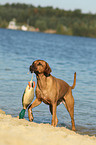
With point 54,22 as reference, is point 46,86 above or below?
above

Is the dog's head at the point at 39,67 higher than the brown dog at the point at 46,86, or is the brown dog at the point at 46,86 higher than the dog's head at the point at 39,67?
the dog's head at the point at 39,67

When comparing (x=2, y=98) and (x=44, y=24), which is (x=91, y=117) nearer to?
(x=2, y=98)

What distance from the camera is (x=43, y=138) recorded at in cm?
499

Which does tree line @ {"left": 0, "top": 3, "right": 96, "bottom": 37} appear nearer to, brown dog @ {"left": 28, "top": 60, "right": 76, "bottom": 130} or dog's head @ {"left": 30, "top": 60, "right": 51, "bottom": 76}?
brown dog @ {"left": 28, "top": 60, "right": 76, "bottom": 130}

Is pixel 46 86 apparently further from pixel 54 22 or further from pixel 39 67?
pixel 54 22

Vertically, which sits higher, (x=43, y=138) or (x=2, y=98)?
(x=43, y=138)

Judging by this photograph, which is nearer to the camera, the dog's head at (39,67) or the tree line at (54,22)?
the dog's head at (39,67)

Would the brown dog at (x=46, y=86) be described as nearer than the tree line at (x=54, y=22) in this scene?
Yes

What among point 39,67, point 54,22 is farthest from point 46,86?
point 54,22

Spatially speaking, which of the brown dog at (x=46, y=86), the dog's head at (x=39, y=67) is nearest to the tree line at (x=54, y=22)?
the brown dog at (x=46, y=86)

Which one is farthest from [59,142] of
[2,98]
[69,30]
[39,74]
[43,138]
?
[69,30]

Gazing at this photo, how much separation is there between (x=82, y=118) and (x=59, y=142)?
4.61 m

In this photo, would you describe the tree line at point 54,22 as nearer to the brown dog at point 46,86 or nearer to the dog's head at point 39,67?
the brown dog at point 46,86

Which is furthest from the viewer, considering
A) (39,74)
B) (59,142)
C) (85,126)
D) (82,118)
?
(82,118)
